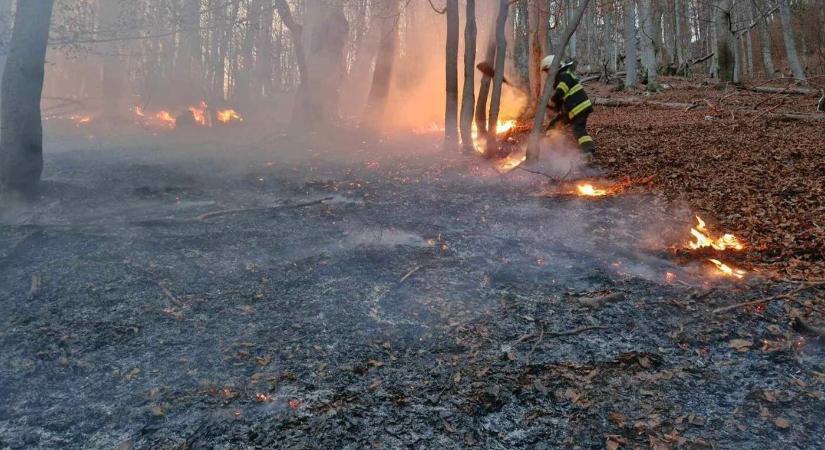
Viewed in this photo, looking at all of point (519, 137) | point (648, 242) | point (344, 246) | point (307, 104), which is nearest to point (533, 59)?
point (519, 137)

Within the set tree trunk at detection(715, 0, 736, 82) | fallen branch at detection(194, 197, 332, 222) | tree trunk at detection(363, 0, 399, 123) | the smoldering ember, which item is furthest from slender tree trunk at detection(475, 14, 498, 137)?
tree trunk at detection(715, 0, 736, 82)

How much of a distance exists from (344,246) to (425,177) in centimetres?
359

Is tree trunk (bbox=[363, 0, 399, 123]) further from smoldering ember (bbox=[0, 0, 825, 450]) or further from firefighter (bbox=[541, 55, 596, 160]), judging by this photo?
firefighter (bbox=[541, 55, 596, 160])

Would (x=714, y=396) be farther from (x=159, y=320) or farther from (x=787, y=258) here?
(x=159, y=320)

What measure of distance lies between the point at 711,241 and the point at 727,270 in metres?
0.84

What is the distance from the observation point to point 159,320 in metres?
4.30

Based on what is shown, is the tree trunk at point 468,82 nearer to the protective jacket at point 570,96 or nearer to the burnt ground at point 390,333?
the protective jacket at point 570,96

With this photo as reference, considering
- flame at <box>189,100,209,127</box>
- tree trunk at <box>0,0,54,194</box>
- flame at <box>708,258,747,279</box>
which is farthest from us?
flame at <box>189,100,209,127</box>

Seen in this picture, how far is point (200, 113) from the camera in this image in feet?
59.8

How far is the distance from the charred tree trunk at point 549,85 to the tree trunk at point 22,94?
24.4 ft

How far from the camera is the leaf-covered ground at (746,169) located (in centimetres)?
558

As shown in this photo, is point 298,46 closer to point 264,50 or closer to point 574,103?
point 574,103

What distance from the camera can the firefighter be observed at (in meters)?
9.30

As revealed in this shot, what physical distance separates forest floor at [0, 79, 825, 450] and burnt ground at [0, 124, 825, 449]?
2cm
